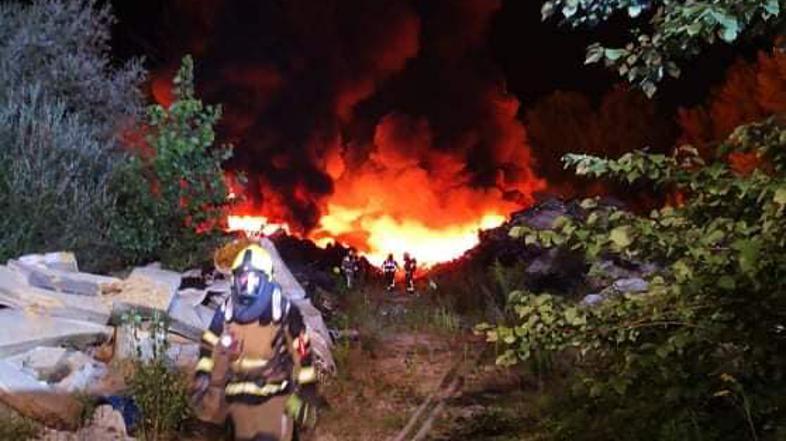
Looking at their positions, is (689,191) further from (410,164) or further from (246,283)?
(410,164)

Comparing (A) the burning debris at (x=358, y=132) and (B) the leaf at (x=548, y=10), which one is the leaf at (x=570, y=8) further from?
(A) the burning debris at (x=358, y=132)

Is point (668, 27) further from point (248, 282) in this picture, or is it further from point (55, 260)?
point (55, 260)

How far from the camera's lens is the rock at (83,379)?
7.44 metres

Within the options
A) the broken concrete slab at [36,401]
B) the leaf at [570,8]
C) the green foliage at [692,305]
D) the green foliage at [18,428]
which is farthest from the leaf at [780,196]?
the broken concrete slab at [36,401]

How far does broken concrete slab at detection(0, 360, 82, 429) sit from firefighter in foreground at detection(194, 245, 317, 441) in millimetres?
2393

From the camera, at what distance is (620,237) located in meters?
4.14

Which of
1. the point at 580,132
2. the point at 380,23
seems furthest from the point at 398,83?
the point at 580,132

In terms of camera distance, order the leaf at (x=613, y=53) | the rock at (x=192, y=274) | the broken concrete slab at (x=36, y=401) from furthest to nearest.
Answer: the rock at (x=192, y=274), the broken concrete slab at (x=36, y=401), the leaf at (x=613, y=53)

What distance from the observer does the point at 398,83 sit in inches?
1346

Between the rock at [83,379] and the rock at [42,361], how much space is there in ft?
0.42

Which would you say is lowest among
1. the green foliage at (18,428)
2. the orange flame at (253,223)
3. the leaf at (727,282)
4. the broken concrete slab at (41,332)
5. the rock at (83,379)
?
the green foliage at (18,428)

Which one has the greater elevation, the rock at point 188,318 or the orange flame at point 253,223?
the orange flame at point 253,223

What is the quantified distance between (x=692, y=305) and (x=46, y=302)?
234 inches

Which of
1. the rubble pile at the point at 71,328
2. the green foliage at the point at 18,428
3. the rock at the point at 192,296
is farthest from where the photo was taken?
the rock at the point at 192,296
